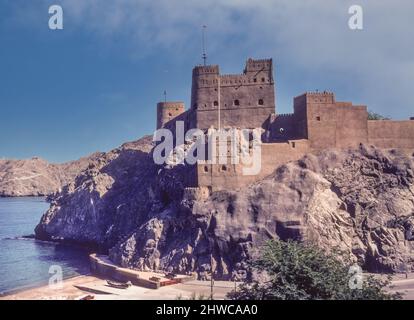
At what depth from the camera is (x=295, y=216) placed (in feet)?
144

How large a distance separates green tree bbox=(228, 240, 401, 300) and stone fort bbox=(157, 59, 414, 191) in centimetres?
2001

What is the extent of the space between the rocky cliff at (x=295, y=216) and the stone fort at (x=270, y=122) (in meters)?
1.31

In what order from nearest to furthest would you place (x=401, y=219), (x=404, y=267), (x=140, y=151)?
(x=404, y=267) < (x=401, y=219) < (x=140, y=151)

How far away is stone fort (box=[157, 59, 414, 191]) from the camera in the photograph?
155 feet

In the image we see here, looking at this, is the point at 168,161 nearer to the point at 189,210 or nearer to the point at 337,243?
the point at 189,210

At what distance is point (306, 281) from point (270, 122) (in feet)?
102

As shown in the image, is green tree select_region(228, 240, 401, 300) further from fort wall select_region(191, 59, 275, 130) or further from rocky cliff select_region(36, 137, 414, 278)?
fort wall select_region(191, 59, 275, 130)

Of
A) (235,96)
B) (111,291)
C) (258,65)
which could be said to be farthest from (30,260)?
(258,65)

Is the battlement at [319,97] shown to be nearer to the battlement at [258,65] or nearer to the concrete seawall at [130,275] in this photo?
the battlement at [258,65]

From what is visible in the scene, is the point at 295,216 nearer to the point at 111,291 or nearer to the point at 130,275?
the point at 130,275

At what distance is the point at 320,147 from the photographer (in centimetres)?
4809

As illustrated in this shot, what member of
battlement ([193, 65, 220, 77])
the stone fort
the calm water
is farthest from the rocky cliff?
battlement ([193, 65, 220, 77])

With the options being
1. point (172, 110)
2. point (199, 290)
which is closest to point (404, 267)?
point (199, 290)
